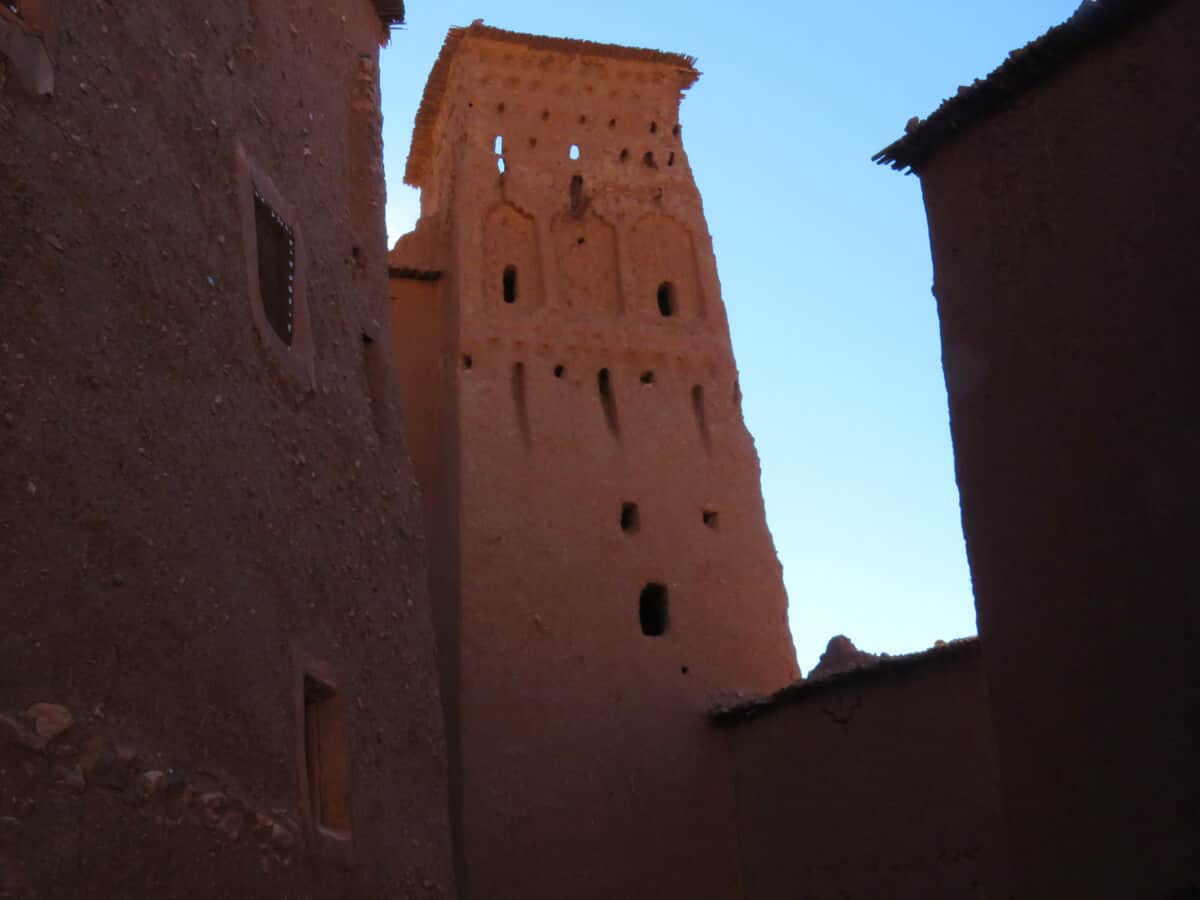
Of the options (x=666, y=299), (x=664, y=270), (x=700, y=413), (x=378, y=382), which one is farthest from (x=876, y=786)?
(x=664, y=270)

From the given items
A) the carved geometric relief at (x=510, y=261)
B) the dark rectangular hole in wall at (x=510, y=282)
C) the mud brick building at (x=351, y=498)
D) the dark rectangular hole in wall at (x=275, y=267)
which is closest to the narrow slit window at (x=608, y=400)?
the carved geometric relief at (x=510, y=261)

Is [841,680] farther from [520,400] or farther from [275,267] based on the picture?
[275,267]

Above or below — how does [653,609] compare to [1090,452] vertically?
above

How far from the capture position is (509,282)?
17.7 m

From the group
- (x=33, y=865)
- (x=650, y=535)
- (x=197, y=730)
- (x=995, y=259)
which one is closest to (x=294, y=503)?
(x=197, y=730)

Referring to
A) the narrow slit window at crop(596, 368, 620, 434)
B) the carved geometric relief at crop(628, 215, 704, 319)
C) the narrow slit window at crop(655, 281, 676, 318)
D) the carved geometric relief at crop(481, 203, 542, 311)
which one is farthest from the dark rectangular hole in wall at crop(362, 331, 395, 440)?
the narrow slit window at crop(655, 281, 676, 318)

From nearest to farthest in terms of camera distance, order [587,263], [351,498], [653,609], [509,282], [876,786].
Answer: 1. [351,498]
2. [876,786]
3. [653,609]
4. [509,282]
5. [587,263]

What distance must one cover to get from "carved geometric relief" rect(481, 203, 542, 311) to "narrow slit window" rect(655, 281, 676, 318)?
1.54 metres

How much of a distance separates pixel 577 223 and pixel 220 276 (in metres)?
10.7

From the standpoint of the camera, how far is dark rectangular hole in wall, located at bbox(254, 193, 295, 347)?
846 cm

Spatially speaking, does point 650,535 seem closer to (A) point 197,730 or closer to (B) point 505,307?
(B) point 505,307

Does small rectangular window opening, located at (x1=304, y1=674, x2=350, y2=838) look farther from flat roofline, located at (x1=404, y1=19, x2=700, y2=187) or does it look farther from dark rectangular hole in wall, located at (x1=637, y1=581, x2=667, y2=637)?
flat roofline, located at (x1=404, y1=19, x2=700, y2=187)

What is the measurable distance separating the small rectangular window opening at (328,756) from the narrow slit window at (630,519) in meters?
8.40

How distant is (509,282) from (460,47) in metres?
3.16
